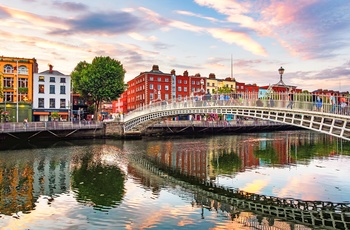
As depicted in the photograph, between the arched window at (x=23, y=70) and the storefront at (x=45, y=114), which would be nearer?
the arched window at (x=23, y=70)

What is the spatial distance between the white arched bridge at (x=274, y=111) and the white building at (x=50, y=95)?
57.2 ft

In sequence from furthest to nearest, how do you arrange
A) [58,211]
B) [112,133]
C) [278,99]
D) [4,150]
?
[112,133], [4,150], [278,99], [58,211]

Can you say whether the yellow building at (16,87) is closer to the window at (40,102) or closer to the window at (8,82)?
the window at (8,82)

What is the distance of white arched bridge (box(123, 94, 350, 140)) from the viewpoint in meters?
18.8

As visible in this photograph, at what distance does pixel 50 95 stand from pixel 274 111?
153 feet

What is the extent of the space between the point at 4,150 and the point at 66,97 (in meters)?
27.6

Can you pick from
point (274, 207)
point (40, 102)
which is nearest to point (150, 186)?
point (274, 207)

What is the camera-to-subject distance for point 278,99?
2381 centimetres

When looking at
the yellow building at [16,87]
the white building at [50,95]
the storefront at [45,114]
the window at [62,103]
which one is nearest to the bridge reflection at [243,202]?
the yellow building at [16,87]

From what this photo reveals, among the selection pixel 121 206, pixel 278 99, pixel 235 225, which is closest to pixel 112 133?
pixel 278 99

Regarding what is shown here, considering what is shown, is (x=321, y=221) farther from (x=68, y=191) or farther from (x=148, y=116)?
(x=148, y=116)

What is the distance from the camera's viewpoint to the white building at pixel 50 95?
185 feet

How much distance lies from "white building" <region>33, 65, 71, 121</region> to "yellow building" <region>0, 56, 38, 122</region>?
1.33 m

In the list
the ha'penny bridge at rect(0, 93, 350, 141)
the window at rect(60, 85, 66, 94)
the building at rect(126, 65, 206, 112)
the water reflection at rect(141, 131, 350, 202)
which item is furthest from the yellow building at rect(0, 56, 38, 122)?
the building at rect(126, 65, 206, 112)
